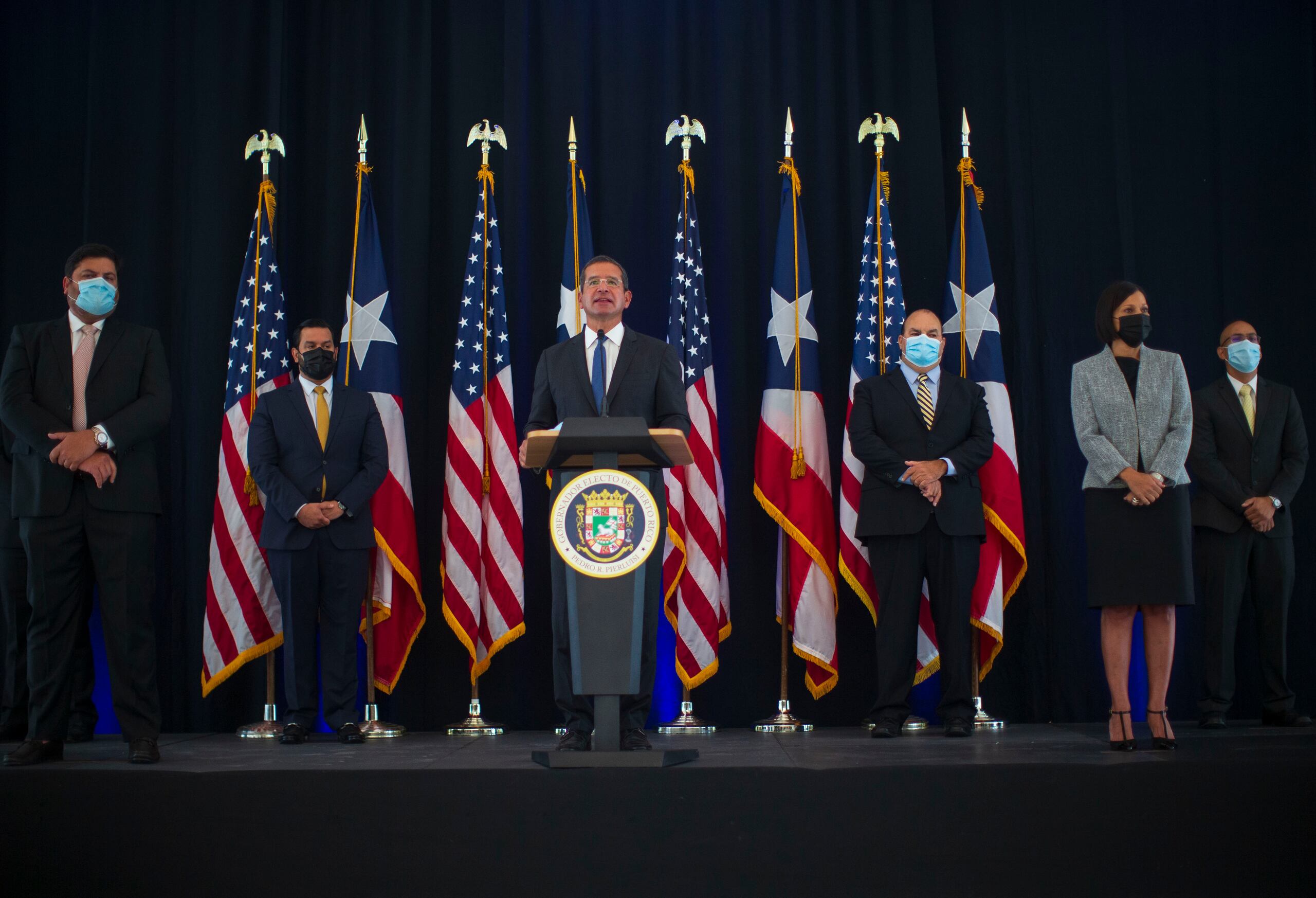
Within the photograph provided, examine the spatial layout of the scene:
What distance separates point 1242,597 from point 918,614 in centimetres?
156

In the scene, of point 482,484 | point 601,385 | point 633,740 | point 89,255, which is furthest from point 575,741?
point 89,255

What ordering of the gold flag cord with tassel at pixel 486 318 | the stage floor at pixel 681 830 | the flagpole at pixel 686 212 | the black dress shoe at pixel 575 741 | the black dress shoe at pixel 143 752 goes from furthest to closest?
the gold flag cord with tassel at pixel 486 318, the flagpole at pixel 686 212, the black dress shoe at pixel 575 741, the black dress shoe at pixel 143 752, the stage floor at pixel 681 830

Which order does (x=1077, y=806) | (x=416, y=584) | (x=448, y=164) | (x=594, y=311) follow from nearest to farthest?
(x=1077, y=806)
(x=594, y=311)
(x=416, y=584)
(x=448, y=164)

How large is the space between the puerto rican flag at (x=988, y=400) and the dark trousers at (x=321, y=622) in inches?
102

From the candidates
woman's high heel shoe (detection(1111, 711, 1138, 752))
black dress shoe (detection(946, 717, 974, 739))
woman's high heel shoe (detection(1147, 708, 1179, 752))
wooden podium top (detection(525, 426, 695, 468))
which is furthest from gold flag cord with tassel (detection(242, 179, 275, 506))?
woman's high heel shoe (detection(1147, 708, 1179, 752))

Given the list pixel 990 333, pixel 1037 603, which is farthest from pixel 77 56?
pixel 1037 603

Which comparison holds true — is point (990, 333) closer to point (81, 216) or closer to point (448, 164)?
point (448, 164)

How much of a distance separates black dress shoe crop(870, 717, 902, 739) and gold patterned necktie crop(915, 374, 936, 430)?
118cm

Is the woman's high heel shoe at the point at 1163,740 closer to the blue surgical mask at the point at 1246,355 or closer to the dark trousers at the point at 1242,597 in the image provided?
the dark trousers at the point at 1242,597

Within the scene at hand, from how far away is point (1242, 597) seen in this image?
4.95m

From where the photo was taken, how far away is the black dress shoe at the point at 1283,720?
4758mm

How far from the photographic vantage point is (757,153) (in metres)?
5.77

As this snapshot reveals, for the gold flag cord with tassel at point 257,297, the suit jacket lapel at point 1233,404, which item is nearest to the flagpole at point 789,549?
the suit jacket lapel at point 1233,404

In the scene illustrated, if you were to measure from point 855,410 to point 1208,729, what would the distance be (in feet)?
6.34
